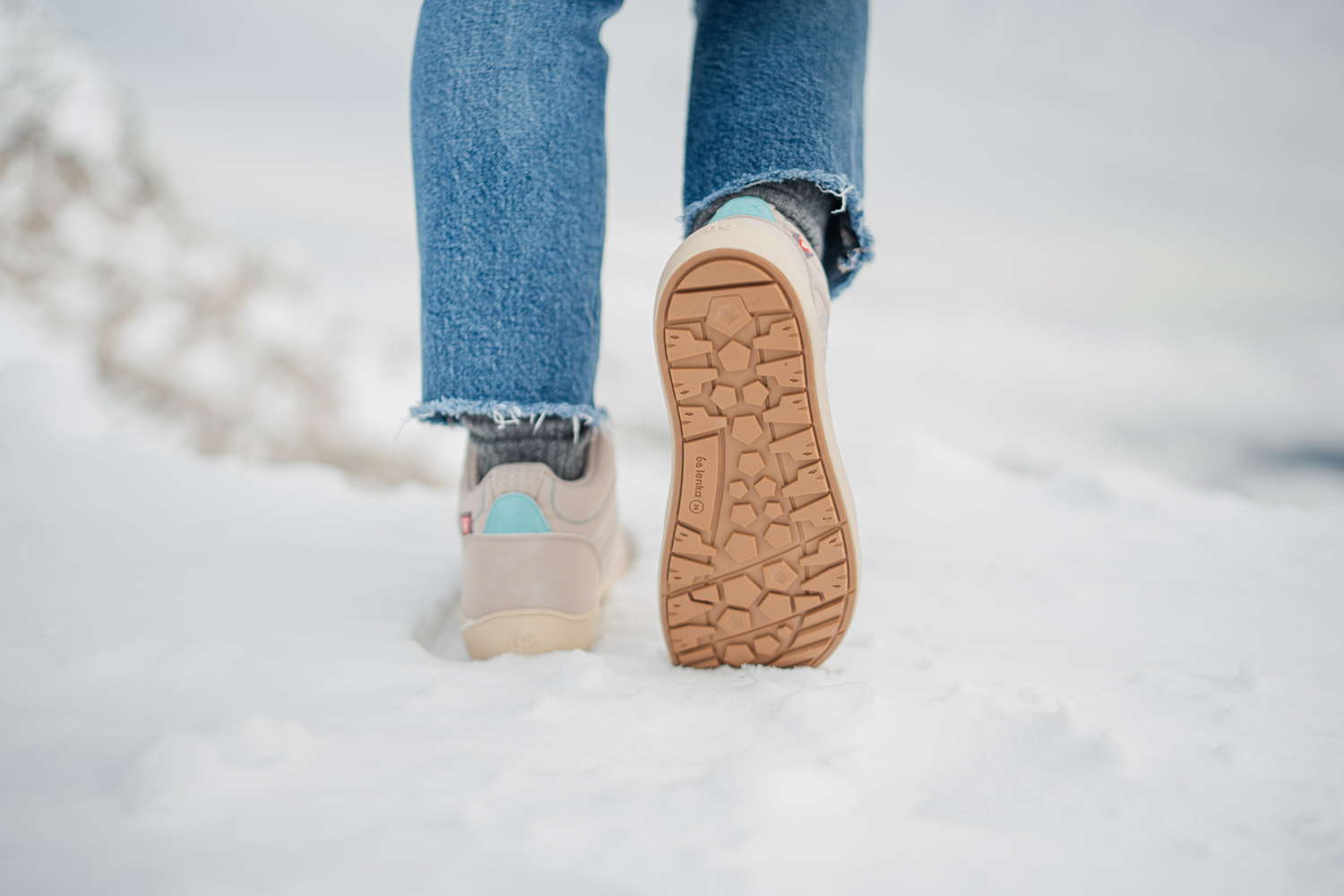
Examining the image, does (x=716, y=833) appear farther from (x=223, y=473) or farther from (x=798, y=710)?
(x=223, y=473)

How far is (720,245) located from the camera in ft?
1.50

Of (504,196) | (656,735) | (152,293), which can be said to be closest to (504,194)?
(504,196)

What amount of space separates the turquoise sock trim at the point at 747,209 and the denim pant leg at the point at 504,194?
126 millimetres

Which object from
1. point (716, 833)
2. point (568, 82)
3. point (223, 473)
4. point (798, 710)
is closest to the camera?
point (716, 833)

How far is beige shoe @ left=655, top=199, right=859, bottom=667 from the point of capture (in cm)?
47

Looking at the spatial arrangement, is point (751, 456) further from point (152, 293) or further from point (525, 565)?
point (152, 293)

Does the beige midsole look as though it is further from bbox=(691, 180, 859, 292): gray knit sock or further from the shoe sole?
bbox=(691, 180, 859, 292): gray knit sock

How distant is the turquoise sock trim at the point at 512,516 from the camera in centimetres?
61

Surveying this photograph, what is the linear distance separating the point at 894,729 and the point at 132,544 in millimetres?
1006

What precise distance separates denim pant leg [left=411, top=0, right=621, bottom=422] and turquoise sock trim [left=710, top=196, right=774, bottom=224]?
0.41 feet

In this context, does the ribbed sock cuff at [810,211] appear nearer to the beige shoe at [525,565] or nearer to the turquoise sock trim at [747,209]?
the turquoise sock trim at [747,209]

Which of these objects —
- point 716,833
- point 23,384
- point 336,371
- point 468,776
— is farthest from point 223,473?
point 336,371

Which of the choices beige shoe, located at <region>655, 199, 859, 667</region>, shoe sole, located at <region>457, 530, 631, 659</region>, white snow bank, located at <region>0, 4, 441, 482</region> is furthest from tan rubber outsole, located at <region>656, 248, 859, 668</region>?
white snow bank, located at <region>0, 4, 441, 482</region>

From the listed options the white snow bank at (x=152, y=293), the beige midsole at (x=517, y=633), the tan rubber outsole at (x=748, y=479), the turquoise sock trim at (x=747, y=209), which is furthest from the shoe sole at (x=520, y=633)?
the white snow bank at (x=152, y=293)
